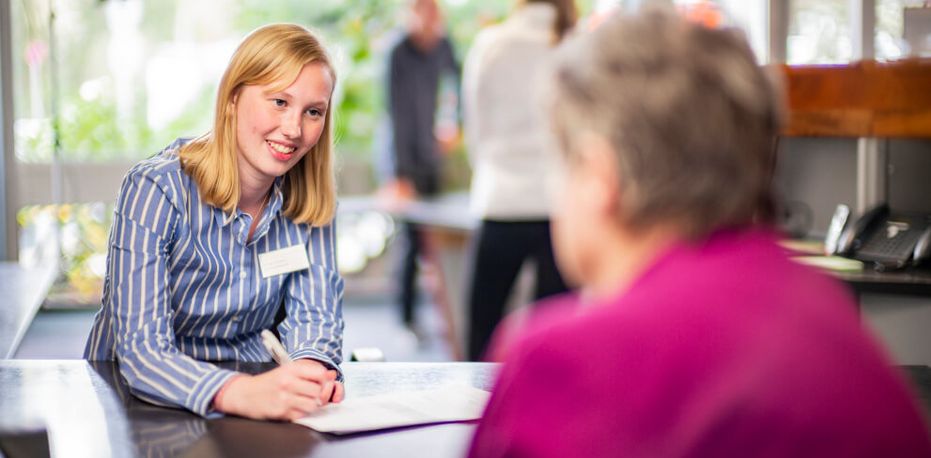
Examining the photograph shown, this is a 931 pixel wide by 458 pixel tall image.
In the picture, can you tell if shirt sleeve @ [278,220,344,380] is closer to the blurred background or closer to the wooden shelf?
the wooden shelf

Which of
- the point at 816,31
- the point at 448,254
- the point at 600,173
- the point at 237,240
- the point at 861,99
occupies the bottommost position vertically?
the point at 448,254

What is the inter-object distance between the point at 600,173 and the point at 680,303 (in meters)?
0.13

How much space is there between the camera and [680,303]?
0.88m

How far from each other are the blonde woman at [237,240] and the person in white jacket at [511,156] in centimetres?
180

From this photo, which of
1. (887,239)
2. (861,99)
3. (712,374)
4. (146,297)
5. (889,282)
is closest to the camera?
(712,374)

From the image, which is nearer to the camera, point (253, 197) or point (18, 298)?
point (253, 197)

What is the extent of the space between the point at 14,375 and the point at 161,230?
352 mm

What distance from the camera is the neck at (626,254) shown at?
0.96 metres

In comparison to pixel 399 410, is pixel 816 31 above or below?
above

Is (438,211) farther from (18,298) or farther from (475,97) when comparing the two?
(18,298)

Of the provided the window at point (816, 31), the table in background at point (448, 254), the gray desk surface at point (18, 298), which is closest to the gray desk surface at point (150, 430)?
the gray desk surface at point (18, 298)

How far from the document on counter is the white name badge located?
15.7 inches

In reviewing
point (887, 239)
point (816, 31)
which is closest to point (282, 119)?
point (887, 239)

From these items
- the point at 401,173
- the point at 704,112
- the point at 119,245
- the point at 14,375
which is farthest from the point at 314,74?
the point at 401,173
